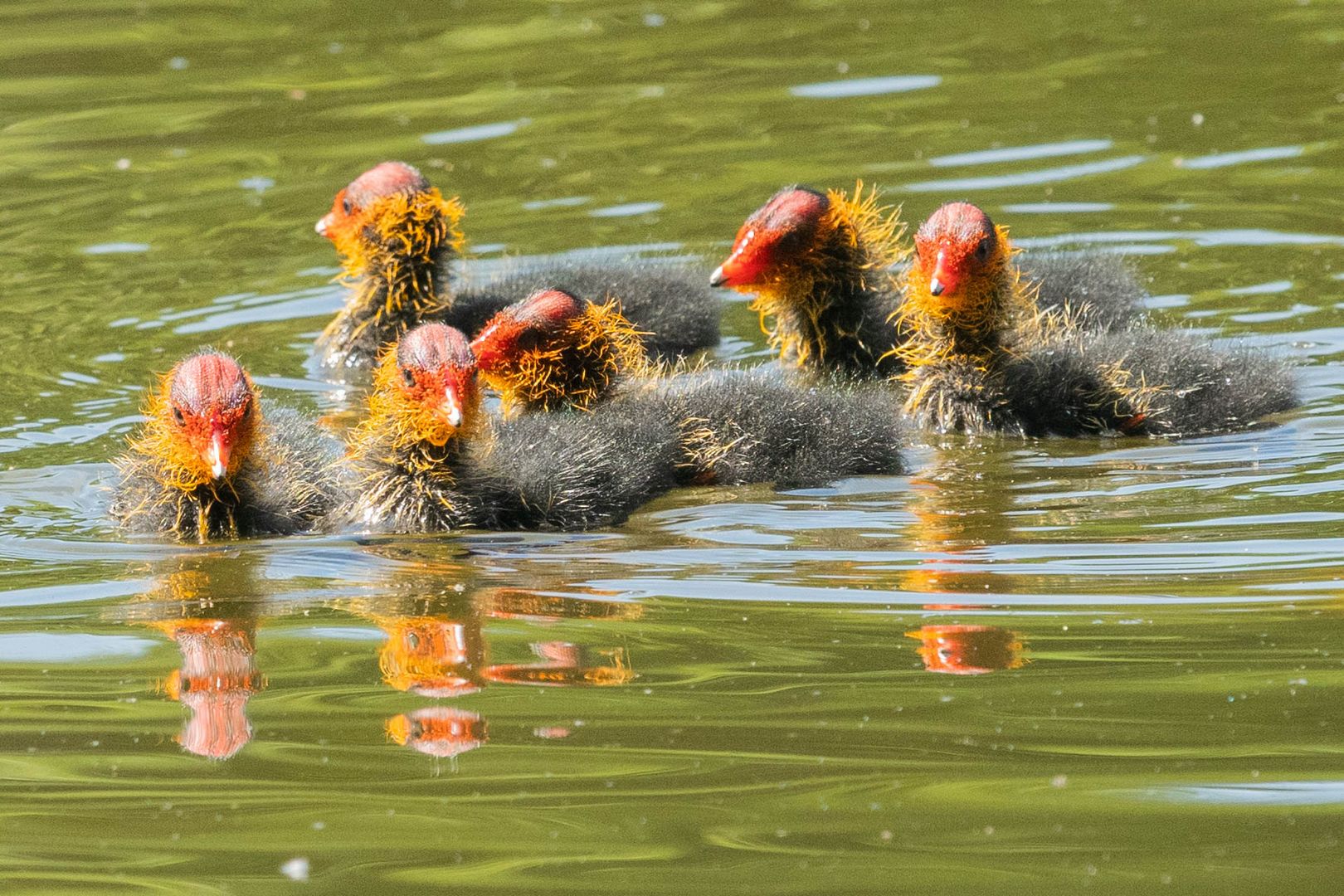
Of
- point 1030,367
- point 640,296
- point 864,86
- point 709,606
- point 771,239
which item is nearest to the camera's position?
point 709,606

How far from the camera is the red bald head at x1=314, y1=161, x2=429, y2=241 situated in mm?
7930

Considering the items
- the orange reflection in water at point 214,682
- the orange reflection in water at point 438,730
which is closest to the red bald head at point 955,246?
the orange reflection in water at point 214,682

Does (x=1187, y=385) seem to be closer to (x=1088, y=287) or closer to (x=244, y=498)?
(x=1088, y=287)

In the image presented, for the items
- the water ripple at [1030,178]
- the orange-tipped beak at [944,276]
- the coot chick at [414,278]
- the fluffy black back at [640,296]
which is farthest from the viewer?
the water ripple at [1030,178]

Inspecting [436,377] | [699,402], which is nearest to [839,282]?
[699,402]

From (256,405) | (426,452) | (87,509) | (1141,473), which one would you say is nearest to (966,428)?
(1141,473)

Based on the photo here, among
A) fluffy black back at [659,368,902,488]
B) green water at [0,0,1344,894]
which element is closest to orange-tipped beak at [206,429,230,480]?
green water at [0,0,1344,894]

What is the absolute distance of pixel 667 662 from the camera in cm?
444

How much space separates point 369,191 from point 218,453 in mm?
2711

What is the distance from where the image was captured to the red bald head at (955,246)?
Result: 261 inches

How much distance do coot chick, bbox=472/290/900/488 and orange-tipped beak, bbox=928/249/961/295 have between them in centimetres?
44

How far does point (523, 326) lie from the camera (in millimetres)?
6297

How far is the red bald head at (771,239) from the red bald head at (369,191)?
1.47 meters

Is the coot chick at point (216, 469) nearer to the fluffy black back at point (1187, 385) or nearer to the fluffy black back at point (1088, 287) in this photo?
the fluffy black back at point (1187, 385)
